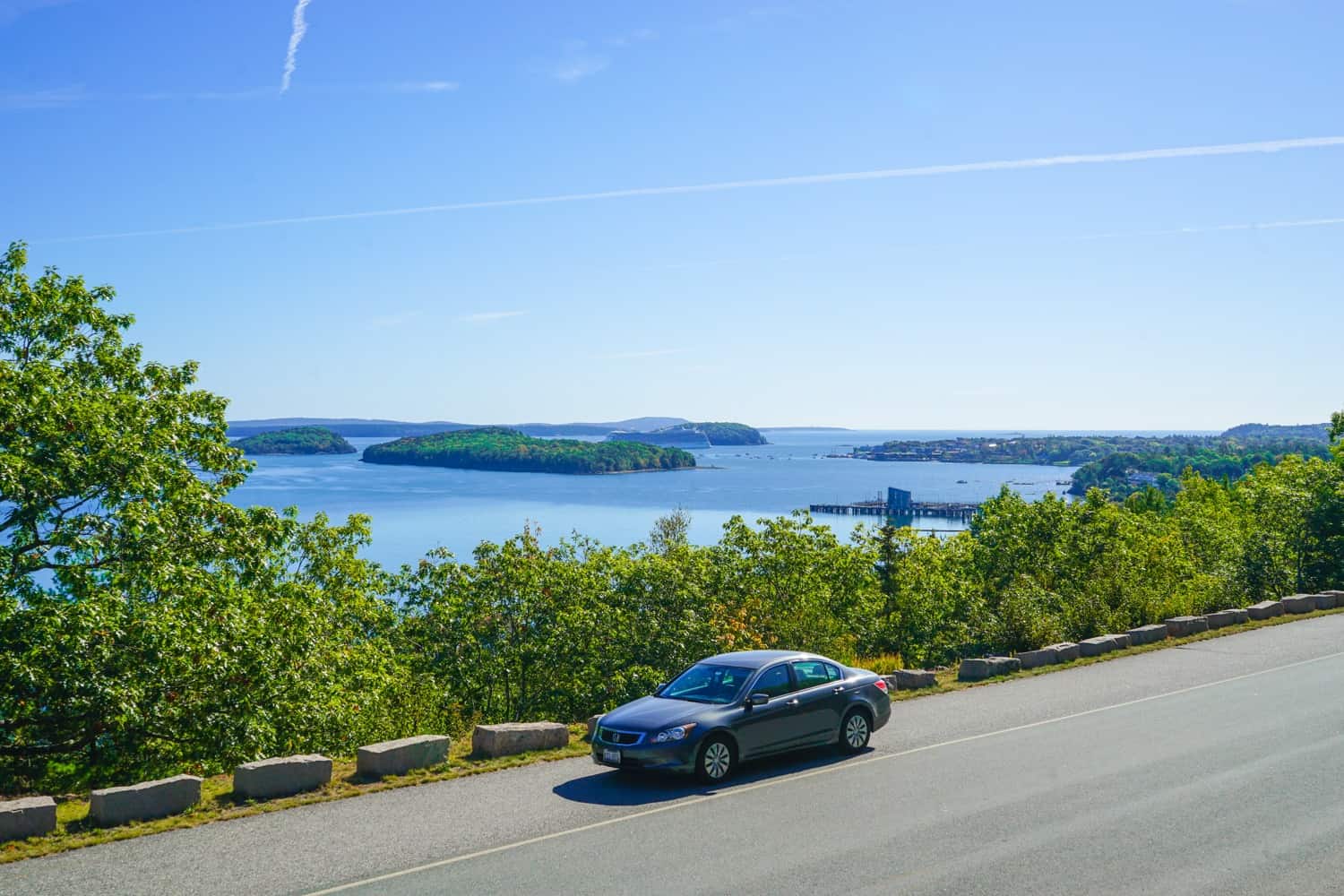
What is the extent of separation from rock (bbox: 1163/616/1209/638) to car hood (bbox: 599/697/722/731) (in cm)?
1683

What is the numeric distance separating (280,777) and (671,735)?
15.5ft

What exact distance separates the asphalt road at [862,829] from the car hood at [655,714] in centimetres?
76

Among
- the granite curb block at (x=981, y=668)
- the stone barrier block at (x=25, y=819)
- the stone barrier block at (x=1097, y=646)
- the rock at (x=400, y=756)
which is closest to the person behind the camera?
the stone barrier block at (x=25, y=819)

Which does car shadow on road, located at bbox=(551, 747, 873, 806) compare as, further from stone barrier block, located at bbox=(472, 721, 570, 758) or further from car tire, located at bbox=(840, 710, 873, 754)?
stone barrier block, located at bbox=(472, 721, 570, 758)

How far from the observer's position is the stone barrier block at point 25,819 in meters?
10.6

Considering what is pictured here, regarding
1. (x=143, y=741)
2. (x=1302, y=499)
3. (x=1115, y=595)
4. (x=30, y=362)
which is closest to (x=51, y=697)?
(x=143, y=741)

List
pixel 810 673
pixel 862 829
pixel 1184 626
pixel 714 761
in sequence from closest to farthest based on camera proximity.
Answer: pixel 862 829, pixel 714 761, pixel 810 673, pixel 1184 626

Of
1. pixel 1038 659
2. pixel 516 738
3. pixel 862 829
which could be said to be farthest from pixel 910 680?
pixel 862 829

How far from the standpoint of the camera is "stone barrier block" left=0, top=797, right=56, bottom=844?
418 inches

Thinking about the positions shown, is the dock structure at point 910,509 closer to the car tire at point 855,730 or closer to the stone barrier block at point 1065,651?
the stone barrier block at point 1065,651

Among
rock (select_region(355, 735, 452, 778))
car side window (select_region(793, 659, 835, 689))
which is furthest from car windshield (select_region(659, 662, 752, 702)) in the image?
rock (select_region(355, 735, 452, 778))

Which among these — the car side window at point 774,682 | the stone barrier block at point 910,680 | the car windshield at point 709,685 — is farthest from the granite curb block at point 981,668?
the car windshield at point 709,685

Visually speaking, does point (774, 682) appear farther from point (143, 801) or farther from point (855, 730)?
point (143, 801)

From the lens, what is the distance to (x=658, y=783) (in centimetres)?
1337
